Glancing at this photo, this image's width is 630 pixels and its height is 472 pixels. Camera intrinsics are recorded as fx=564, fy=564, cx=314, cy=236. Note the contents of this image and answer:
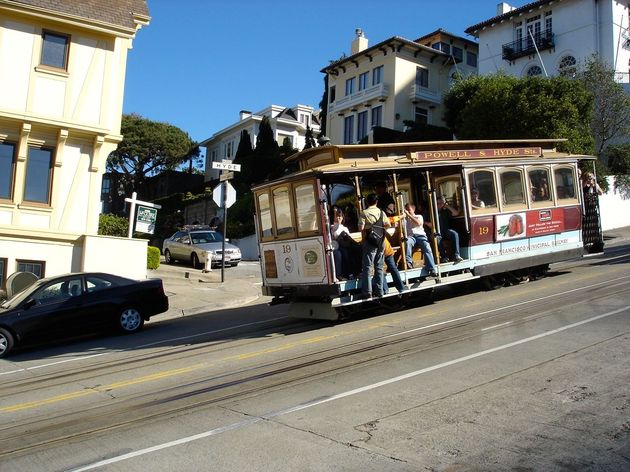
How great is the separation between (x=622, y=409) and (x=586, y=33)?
36111 mm

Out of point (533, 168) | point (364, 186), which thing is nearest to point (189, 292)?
point (364, 186)

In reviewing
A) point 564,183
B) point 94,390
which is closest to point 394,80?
point 564,183

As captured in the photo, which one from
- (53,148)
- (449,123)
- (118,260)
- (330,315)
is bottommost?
(330,315)

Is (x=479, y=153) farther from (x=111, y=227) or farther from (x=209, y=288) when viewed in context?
(x=111, y=227)

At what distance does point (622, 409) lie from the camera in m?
5.18

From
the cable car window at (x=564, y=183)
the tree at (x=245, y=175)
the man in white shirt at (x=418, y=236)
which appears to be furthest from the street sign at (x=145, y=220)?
the tree at (x=245, y=175)

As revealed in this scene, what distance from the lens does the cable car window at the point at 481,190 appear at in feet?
39.1

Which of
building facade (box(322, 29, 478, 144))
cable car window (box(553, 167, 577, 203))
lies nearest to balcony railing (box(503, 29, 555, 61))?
building facade (box(322, 29, 478, 144))

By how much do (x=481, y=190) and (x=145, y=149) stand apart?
184 ft

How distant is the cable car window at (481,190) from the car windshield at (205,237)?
49.9ft

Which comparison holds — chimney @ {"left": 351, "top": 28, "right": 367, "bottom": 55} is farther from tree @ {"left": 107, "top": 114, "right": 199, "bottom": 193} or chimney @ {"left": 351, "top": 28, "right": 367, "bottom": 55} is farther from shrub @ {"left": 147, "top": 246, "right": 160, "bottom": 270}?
shrub @ {"left": 147, "top": 246, "right": 160, "bottom": 270}

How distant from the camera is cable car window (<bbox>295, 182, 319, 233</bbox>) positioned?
10267 mm

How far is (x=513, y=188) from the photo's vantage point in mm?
12602

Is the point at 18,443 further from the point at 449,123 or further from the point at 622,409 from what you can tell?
the point at 449,123
